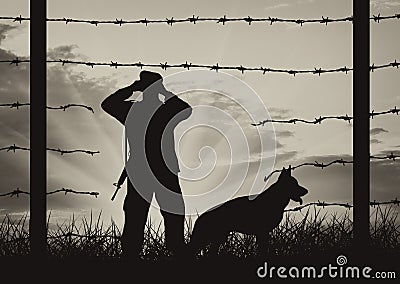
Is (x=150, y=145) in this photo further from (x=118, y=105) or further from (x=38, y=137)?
(x=38, y=137)

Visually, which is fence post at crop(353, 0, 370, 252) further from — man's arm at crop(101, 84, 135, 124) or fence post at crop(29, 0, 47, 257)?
fence post at crop(29, 0, 47, 257)

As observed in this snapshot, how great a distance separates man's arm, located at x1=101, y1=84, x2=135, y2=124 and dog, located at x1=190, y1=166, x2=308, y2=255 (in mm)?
997

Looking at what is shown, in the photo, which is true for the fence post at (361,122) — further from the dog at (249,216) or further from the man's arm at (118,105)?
the man's arm at (118,105)

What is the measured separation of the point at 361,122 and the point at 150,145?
1600 mm

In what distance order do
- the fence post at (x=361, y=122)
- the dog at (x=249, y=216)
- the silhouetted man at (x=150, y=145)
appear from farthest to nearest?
the silhouetted man at (x=150, y=145) < the dog at (x=249, y=216) < the fence post at (x=361, y=122)

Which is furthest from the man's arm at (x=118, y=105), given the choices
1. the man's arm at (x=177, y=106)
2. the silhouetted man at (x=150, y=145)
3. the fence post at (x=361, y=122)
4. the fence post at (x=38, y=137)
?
the fence post at (x=361, y=122)

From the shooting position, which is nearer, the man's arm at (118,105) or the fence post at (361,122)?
the fence post at (361,122)

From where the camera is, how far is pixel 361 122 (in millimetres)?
5980

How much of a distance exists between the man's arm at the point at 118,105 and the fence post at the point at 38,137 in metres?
0.50

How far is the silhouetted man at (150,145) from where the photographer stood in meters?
6.29

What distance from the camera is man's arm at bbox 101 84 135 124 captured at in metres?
6.32

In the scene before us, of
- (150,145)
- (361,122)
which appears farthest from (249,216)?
(361,122)

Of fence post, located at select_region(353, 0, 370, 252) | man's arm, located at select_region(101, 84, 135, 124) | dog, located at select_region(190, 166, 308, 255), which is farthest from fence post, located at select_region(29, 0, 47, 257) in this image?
fence post, located at select_region(353, 0, 370, 252)

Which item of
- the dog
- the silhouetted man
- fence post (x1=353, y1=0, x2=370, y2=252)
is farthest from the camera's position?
the silhouetted man
